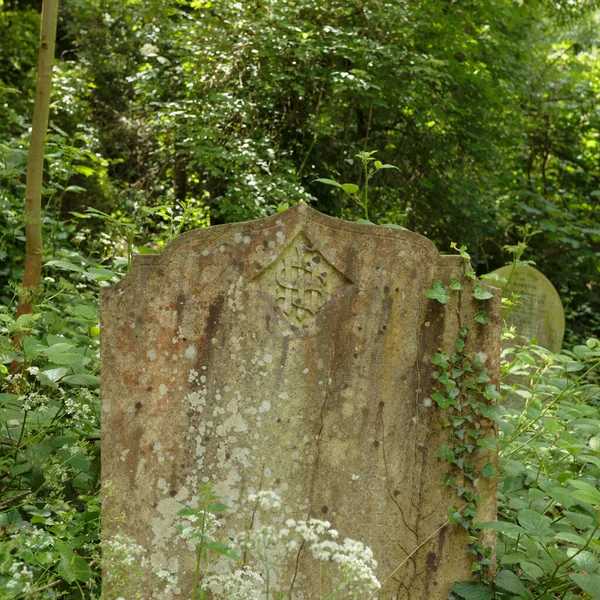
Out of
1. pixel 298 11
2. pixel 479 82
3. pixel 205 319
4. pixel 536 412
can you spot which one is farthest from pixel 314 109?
pixel 205 319

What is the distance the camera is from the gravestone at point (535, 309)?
736 cm

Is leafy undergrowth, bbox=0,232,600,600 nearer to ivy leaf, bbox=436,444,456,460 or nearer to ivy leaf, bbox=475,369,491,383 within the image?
ivy leaf, bbox=436,444,456,460

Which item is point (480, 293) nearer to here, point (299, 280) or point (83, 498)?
point (299, 280)

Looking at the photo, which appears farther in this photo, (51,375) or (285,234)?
(51,375)

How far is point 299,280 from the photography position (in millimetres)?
2824

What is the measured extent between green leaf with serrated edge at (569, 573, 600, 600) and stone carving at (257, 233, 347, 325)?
1.24 metres

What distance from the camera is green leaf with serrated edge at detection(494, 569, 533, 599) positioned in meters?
2.77

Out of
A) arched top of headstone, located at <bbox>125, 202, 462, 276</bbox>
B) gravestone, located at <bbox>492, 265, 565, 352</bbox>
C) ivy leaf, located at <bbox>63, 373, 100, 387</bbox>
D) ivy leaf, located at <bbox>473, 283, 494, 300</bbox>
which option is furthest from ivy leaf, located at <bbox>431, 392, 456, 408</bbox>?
gravestone, located at <bbox>492, 265, 565, 352</bbox>

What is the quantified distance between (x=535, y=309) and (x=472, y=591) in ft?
16.2

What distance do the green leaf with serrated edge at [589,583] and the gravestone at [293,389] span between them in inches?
17.1

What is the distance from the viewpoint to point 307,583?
2793mm

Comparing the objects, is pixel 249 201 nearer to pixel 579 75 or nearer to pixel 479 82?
pixel 479 82

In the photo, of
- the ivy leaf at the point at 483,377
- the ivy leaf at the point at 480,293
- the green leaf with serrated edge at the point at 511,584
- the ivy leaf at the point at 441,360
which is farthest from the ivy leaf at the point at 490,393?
the green leaf with serrated edge at the point at 511,584

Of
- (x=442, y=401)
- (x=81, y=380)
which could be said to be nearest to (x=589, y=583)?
(x=442, y=401)
